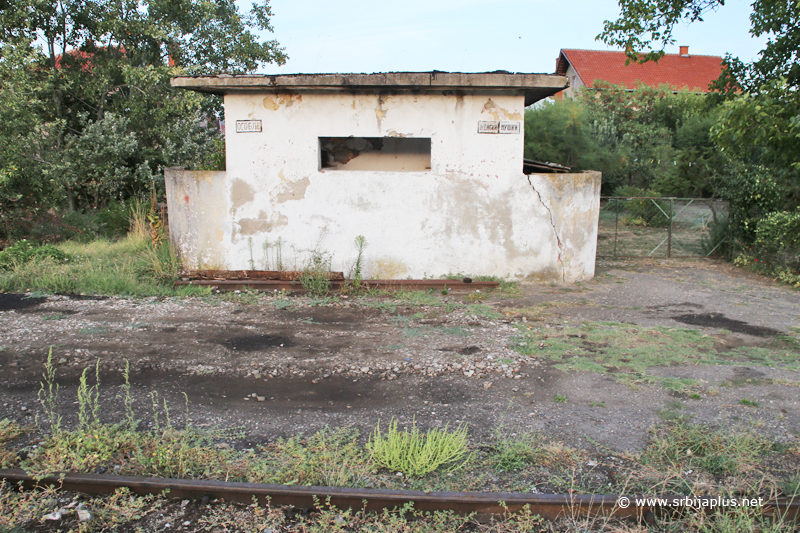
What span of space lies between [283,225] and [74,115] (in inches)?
374

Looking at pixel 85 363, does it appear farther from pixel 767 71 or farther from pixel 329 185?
pixel 767 71

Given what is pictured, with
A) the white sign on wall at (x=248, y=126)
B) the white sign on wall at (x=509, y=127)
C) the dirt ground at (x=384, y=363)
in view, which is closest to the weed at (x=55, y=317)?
the dirt ground at (x=384, y=363)

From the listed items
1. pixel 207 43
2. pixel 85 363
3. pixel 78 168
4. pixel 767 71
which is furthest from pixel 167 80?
pixel 767 71

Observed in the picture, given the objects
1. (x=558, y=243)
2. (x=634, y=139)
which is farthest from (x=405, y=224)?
(x=634, y=139)

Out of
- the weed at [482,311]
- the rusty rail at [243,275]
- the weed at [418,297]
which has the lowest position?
the weed at [482,311]

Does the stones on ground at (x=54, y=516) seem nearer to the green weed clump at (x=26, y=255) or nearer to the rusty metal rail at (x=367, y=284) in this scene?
the rusty metal rail at (x=367, y=284)

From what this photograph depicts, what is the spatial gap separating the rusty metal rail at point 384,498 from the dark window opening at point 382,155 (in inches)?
314

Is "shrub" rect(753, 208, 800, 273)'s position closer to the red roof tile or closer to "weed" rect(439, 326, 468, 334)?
"weed" rect(439, 326, 468, 334)

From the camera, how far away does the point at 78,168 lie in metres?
14.1

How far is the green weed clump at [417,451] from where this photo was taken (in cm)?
388

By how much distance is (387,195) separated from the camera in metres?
9.63

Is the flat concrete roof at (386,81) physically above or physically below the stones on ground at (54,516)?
above

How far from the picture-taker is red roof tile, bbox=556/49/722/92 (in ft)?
104

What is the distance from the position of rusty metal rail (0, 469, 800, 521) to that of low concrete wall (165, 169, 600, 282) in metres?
6.36
